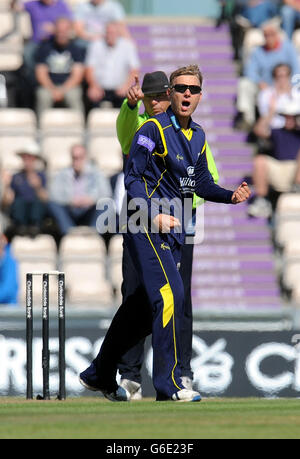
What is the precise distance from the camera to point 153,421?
21.8 feet

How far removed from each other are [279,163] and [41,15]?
131 inches

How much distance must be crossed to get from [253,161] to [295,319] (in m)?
4.03

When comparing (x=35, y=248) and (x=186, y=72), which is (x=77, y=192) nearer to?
(x=35, y=248)

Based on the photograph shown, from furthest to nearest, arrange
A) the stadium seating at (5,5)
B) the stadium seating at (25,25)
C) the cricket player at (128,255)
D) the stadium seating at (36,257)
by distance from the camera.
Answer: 1. the stadium seating at (5,5)
2. the stadium seating at (25,25)
3. the stadium seating at (36,257)
4. the cricket player at (128,255)

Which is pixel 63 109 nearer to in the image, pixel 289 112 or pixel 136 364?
pixel 289 112

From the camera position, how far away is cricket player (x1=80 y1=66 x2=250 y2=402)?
7.75 meters

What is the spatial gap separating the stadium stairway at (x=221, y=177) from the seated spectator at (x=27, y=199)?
175cm

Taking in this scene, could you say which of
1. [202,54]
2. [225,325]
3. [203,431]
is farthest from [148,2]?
[203,431]

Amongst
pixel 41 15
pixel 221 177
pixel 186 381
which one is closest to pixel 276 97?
pixel 221 177

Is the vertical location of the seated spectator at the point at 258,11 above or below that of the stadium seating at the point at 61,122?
above

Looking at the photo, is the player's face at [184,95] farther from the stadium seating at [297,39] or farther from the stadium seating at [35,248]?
the stadium seating at [297,39]

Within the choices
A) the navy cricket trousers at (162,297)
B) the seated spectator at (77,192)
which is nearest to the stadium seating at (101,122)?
the seated spectator at (77,192)

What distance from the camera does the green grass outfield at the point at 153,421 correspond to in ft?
20.3

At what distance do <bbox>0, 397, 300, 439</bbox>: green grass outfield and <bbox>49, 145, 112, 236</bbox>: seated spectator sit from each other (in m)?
5.45
